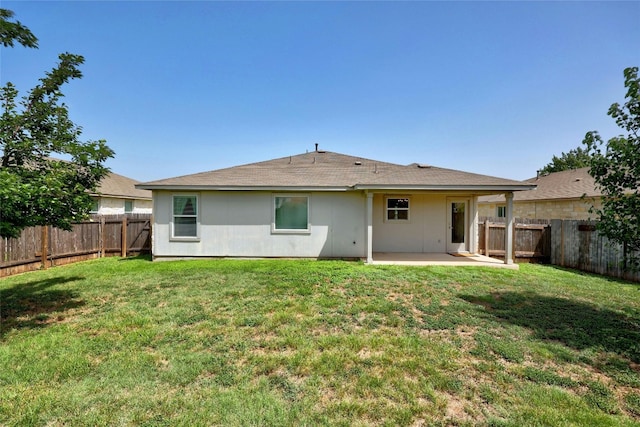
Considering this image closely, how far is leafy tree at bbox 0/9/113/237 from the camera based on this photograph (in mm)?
4105

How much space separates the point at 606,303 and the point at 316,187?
7.61 m

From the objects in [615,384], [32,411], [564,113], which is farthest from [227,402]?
[564,113]

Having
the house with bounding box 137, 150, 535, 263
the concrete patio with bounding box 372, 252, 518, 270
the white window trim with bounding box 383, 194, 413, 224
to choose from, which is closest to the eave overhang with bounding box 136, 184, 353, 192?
the house with bounding box 137, 150, 535, 263

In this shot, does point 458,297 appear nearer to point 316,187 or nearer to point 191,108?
point 316,187

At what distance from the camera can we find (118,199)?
54.3ft

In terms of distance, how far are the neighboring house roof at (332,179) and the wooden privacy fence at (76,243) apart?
3014 mm

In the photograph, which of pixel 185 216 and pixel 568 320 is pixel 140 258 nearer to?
pixel 185 216

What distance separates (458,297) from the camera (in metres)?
5.68

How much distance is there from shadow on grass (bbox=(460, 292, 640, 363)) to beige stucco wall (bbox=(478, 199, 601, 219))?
11003mm

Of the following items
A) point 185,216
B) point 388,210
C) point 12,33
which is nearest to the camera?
point 12,33

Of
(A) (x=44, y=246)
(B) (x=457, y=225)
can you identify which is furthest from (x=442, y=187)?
(A) (x=44, y=246)

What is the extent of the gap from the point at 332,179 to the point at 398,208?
120 inches

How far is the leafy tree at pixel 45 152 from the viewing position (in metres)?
4.11

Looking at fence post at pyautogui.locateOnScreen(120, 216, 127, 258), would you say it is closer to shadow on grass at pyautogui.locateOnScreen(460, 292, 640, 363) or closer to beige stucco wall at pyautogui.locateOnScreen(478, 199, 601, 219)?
shadow on grass at pyautogui.locateOnScreen(460, 292, 640, 363)
